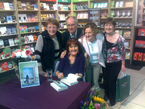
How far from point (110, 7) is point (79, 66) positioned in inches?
157

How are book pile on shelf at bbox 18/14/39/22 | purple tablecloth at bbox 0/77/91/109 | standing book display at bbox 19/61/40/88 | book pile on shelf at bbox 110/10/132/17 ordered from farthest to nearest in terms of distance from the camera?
1. book pile on shelf at bbox 110/10/132/17
2. book pile on shelf at bbox 18/14/39/22
3. standing book display at bbox 19/61/40/88
4. purple tablecloth at bbox 0/77/91/109

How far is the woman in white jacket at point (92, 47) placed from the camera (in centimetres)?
216

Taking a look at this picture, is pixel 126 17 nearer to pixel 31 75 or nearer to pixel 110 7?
pixel 110 7

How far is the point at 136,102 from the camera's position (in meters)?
2.75

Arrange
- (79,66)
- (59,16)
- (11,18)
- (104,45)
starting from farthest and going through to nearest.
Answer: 1. (59,16)
2. (11,18)
3. (104,45)
4. (79,66)

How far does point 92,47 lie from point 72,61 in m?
0.41

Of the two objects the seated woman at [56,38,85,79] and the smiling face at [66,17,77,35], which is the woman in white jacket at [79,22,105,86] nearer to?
the seated woman at [56,38,85,79]

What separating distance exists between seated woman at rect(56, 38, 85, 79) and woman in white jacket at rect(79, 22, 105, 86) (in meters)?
0.15

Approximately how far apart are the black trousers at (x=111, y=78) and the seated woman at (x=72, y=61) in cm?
64

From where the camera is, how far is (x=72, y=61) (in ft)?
6.81

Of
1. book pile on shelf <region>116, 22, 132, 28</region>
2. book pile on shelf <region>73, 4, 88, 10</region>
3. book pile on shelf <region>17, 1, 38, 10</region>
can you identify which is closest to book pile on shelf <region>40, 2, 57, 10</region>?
book pile on shelf <region>17, 1, 38, 10</region>

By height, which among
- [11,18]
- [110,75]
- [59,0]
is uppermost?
[59,0]

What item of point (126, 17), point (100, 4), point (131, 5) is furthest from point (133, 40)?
point (100, 4)

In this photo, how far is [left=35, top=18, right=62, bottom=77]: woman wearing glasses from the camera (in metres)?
2.12
